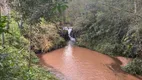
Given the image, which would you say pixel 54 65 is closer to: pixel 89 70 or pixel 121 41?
pixel 89 70

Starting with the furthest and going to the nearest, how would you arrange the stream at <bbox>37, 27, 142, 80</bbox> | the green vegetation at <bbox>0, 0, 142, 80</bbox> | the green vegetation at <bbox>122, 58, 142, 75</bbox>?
1. the green vegetation at <bbox>122, 58, 142, 75</bbox>
2. the stream at <bbox>37, 27, 142, 80</bbox>
3. the green vegetation at <bbox>0, 0, 142, 80</bbox>

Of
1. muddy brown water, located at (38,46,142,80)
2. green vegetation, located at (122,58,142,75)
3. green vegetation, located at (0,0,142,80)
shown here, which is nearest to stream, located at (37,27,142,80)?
muddy brown water, located at (38,46,142,80)

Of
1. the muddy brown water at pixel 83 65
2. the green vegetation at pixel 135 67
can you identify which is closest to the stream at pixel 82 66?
the muddy brown water at pixel 83 65

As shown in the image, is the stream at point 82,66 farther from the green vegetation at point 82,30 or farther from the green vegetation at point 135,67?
the green vegetation at point 82,30

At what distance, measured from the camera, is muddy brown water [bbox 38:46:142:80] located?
38.6 ft

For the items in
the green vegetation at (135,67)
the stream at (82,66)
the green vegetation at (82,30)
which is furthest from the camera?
the green vegetation at (135,67)

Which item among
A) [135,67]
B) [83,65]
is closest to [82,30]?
[83,65]

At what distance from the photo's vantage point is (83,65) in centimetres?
1387

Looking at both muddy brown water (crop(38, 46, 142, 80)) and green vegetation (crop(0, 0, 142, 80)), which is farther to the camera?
muddy brown water (crop(38, 46, 142, 80))

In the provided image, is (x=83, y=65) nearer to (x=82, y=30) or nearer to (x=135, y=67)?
(x=135, y=67)

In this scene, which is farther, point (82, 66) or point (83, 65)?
point (83, 65)

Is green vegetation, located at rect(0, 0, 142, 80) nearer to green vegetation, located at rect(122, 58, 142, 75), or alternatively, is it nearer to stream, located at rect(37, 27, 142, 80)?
green vegetation, located at rect(122, 58, 142, 75)

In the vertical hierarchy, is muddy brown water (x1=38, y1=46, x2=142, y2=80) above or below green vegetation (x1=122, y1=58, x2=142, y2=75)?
below

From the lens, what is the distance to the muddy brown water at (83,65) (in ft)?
38.6
